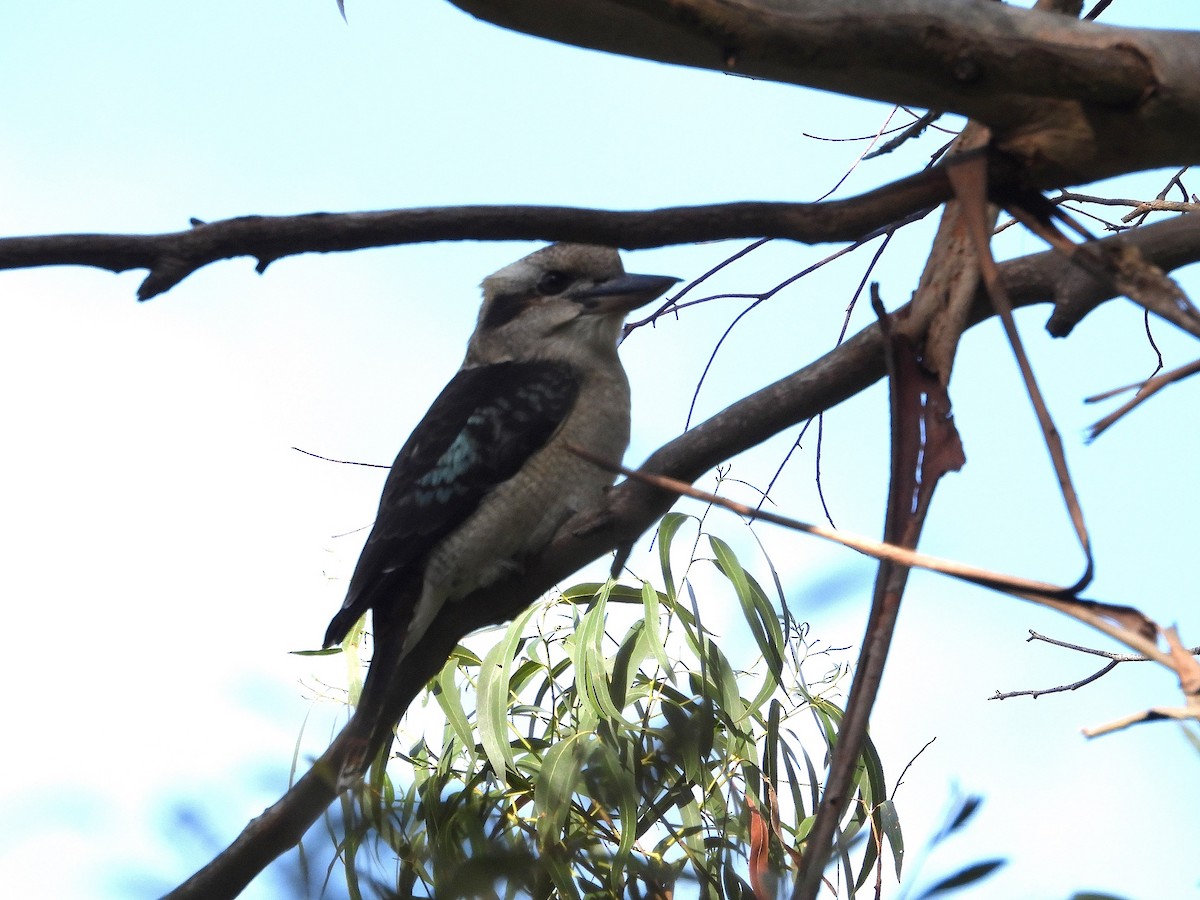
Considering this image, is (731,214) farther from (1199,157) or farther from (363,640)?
(363,640)

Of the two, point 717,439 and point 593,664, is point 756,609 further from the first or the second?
point 717,439

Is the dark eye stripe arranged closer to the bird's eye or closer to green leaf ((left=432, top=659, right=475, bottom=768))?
the bird's eye

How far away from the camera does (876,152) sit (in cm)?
227

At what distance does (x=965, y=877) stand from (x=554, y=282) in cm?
214

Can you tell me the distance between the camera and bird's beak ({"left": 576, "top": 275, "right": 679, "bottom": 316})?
2527 mm

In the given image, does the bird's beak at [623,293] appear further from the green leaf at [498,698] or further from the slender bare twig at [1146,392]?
the slender bare twig at [1146,392]

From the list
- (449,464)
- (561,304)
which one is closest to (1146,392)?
(449,464)

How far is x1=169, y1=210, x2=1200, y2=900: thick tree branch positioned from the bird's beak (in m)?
0.90

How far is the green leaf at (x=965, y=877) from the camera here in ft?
2.55

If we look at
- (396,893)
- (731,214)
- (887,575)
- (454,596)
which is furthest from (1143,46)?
(454,596)

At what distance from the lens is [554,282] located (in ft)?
9.18

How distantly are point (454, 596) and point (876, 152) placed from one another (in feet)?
3.75

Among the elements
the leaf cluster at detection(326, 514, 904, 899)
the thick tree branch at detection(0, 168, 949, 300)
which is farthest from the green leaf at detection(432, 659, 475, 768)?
the thick tree branch at detection(0, 168, 949, 300)

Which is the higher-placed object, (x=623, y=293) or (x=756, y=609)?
(x=623, y=293)
